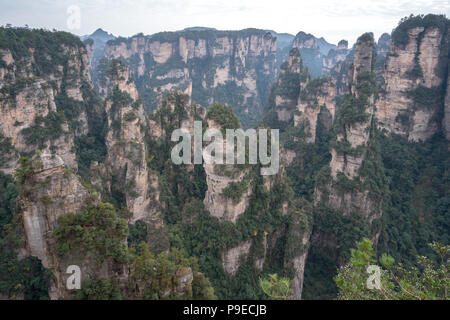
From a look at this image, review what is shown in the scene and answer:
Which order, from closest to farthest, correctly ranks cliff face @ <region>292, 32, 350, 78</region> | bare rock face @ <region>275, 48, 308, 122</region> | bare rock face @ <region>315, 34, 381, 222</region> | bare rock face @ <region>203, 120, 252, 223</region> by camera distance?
bare rock face @ <region>203, 120, 252, 223</region> < bare rock face @ <region>315, 34, 381, 222</region> < bare rock face @ <region>275, 48, 308, 122</region> < cliff face @ <region>292, 32, 350, 78</region>

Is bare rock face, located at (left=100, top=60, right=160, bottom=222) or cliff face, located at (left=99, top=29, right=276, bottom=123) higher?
cliff face, located at (left=99, top=29, right=276, bottom=123)

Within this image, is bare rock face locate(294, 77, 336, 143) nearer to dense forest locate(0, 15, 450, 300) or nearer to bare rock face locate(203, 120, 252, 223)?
dense forest locate(0, 15, 450, 300)

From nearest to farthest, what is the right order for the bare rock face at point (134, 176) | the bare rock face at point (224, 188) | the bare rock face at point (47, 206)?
the bare rock face at point (47, 206)
the bare rock face at point (224, 188)
the bare rock face at point (134, 176)

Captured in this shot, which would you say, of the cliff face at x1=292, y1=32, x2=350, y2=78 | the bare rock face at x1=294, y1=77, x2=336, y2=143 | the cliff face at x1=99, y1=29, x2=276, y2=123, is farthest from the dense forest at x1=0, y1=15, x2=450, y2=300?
the cliff face at x1=292, y1=32, x2=350, y2=78

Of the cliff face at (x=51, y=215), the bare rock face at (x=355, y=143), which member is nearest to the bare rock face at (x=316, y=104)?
the bare rock face at (x=355, y=143)

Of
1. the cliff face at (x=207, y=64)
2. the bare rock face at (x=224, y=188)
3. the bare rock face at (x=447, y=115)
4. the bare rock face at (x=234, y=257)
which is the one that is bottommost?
the bare rock face at (x=234, y=257)

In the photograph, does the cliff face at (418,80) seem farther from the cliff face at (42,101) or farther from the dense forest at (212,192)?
the cliff face at (42,101)

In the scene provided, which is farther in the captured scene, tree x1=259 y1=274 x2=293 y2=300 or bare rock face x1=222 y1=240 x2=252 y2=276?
bare rock face x1=222 y1=240 x2=252 y2=276

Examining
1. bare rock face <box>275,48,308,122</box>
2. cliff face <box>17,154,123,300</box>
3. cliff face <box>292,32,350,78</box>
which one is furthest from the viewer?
cliff face <box>292,32,350,78</box>
